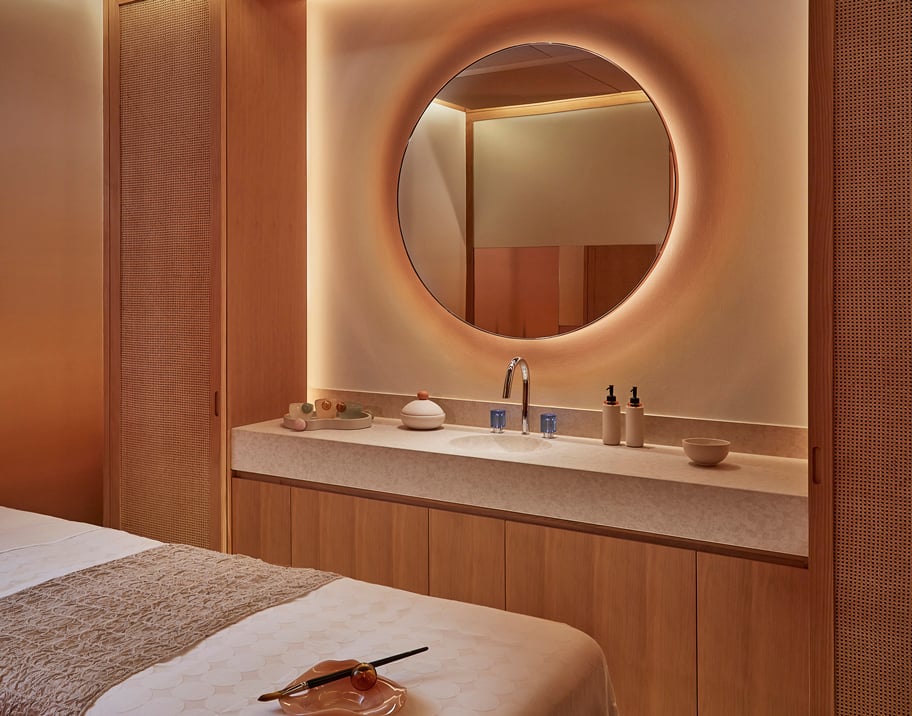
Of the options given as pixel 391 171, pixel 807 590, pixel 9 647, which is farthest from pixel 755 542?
pixel 391 171

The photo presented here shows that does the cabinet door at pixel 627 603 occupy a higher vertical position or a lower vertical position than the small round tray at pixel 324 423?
lower

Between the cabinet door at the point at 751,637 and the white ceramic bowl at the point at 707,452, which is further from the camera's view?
the white ceramic bowl at the point at 707,452

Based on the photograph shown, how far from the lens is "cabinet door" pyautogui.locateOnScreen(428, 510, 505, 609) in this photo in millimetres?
2426

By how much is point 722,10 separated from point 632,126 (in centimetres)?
45

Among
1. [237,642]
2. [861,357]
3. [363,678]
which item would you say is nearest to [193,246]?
[237,642]

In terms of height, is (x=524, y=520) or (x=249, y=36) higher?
(x=249, y=36)

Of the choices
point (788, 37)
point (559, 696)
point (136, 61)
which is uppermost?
point (136, 61)

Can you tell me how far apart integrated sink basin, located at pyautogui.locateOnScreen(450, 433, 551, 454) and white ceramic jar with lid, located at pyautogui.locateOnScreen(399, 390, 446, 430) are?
17cm

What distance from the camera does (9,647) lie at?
149 cm

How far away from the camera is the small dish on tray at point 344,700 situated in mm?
1264

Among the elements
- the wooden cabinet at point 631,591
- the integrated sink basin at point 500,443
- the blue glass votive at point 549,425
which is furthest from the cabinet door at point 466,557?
the blue glass votive at point 549,425

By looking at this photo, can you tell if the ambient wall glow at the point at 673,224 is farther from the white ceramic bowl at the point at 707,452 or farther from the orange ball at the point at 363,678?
the orange ball at the point at 363,678

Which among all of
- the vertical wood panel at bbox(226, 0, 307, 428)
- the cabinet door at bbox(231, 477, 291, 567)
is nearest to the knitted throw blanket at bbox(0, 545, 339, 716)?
the cabinet door at bbox(231, 477, 291, 567)

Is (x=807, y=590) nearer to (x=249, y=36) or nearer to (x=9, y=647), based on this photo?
(x=9, y=647)
